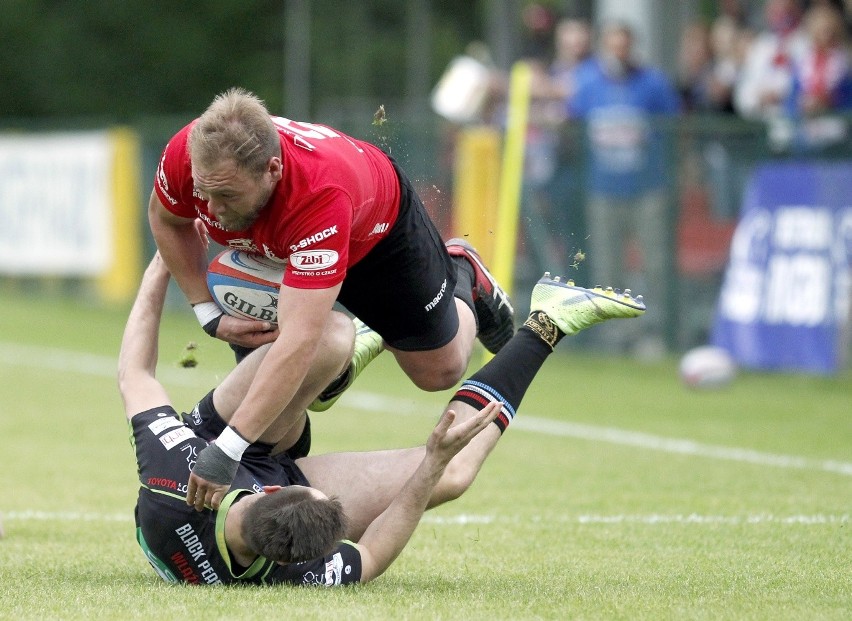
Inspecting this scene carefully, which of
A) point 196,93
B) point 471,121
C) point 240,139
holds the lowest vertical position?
point 196,93

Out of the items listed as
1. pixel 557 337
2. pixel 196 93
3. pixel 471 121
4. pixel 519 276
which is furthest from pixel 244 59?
pixel 557 337

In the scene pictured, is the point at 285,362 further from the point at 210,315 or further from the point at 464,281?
the point at 464,281

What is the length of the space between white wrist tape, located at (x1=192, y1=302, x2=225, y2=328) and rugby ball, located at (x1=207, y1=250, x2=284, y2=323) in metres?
0.05

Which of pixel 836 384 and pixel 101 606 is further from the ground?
pixel 101 606

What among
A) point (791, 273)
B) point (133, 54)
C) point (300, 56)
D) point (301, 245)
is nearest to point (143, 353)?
point (301, 245)

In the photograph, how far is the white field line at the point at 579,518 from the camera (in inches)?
267

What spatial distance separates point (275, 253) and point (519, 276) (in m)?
7.10

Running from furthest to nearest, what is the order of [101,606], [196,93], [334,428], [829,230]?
[196,93]
[829,230]
[334,428]
[101,606]

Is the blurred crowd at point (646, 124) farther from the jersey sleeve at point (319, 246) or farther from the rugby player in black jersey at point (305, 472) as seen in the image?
the jersey sleeve at point (319, 246)

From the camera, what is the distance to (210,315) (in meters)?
6.28

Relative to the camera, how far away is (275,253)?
A: 18.5 feet

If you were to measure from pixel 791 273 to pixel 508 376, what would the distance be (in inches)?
268

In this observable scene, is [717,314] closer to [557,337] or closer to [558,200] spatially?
[558,200]

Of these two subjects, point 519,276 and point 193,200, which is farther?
point 519,276
